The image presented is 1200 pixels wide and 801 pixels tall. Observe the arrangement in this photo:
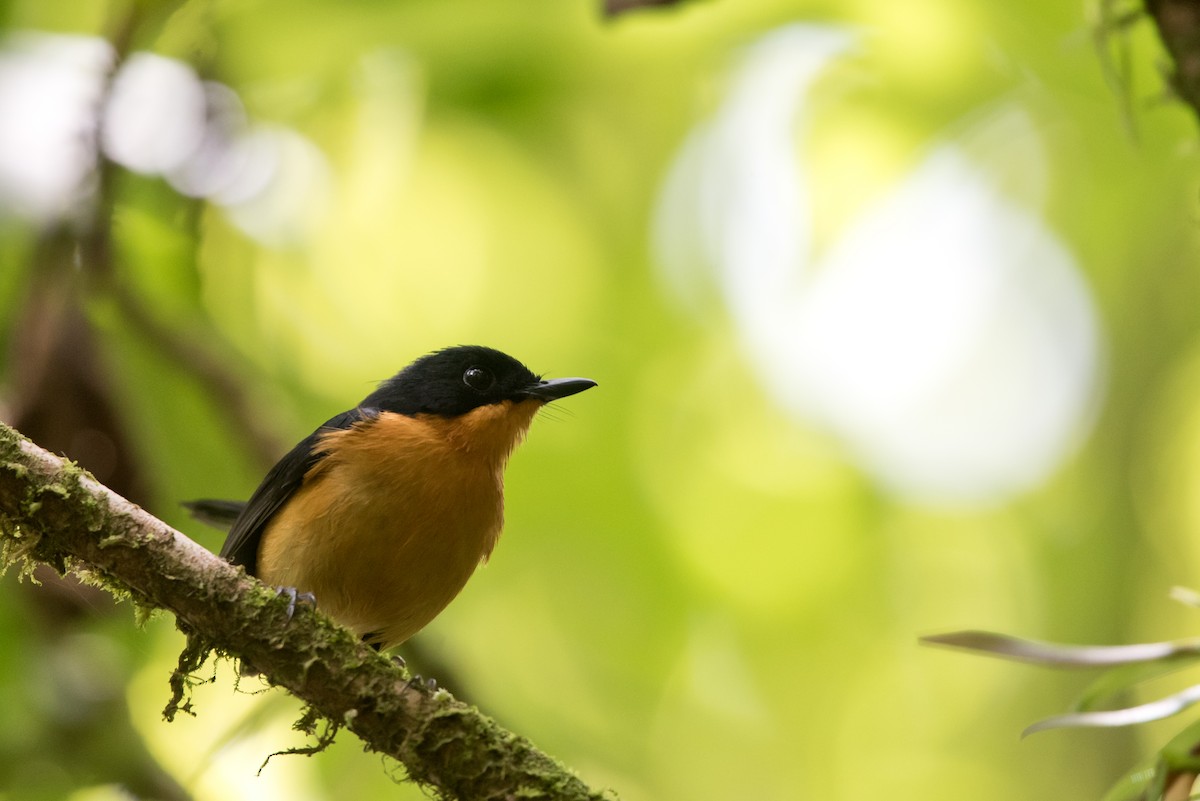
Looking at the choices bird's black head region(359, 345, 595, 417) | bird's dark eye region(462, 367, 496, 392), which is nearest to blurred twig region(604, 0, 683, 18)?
bird's black head region(359, 345, 595, 417)

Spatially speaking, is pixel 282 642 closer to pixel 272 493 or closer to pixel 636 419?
pixel 272 493

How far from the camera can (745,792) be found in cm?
822

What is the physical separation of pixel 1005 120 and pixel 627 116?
110 inches

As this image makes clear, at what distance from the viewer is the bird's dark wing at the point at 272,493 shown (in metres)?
4.64

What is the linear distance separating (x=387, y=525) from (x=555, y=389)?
3.32 feet

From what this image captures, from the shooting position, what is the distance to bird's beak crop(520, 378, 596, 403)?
506 centimetres

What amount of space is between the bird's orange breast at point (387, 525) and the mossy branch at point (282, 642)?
117 cm

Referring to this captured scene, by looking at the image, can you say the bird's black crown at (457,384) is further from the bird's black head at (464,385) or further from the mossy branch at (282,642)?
the mossy branch at (282,642)

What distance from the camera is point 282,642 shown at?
3139 mm

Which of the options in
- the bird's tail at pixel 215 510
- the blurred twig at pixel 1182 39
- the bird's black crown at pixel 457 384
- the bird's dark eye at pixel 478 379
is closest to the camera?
the blurred twig at pixel 1182 39

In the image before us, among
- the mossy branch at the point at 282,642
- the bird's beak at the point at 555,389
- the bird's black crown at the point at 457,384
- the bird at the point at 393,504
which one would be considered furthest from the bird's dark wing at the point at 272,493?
the mossy branch at the point at 282,642

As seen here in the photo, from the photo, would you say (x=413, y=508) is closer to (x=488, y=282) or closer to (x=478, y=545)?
(x=478, y=545)

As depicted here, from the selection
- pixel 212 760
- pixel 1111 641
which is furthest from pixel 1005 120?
pixel 212 760

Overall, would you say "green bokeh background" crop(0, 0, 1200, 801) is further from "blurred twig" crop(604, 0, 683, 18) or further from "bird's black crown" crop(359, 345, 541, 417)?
"blurred twig" crop(604, 0, 683, 18)
